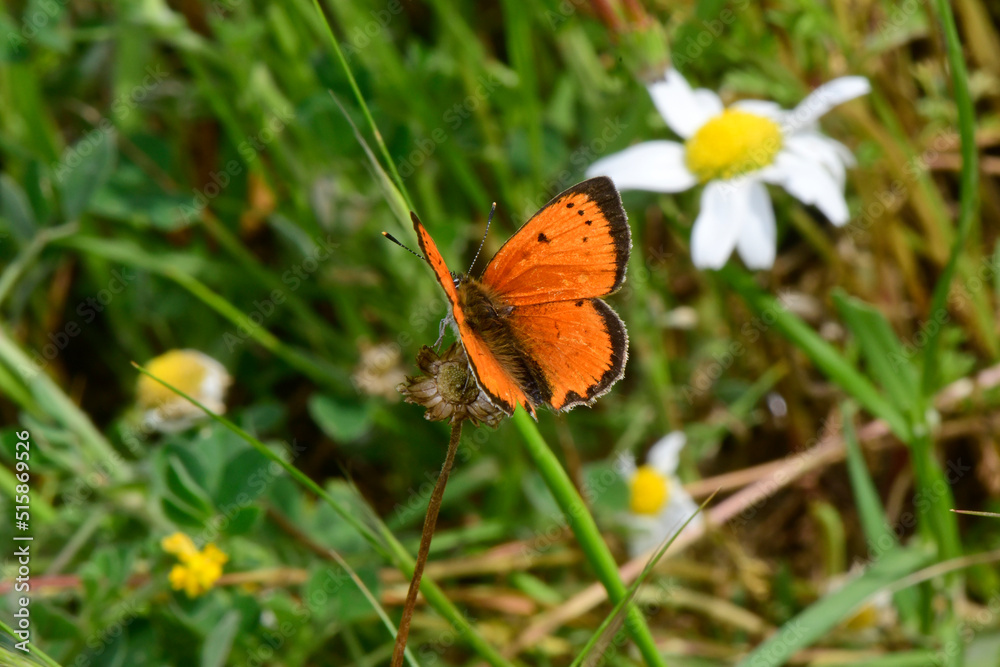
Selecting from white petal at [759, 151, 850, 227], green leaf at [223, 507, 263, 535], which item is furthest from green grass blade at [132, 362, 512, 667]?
white petal at [759, 151, 850, 227]

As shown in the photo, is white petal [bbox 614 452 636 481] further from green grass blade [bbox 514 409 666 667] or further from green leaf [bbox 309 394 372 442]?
green grass blade [bbox 514 409 666 667]

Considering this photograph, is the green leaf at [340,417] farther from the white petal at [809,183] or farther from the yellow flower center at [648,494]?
the white petal at [809,183]

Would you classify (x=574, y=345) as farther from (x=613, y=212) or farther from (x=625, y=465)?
(x=625, y=465)

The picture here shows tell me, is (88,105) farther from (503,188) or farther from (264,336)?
(503,188)

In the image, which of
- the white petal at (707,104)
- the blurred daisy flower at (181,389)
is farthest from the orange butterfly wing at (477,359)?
the blurred daisy flower at (181,389)

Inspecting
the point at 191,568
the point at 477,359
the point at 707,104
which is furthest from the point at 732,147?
the point at 191,568

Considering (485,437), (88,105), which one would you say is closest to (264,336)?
(485,437)

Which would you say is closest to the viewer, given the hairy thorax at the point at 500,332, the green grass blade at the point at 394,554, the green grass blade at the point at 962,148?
the green grass blade at the point at 394,554
